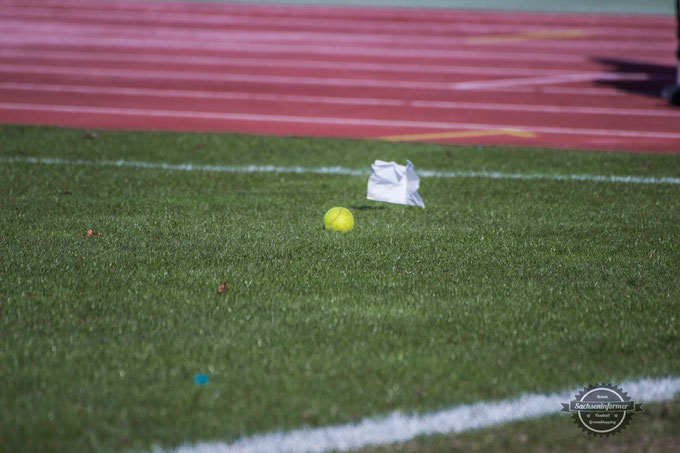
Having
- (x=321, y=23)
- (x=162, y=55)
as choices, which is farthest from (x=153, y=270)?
(x=321, y=23)

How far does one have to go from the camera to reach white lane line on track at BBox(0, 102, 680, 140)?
32.5 ft

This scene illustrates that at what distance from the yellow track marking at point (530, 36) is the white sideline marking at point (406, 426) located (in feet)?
56.1

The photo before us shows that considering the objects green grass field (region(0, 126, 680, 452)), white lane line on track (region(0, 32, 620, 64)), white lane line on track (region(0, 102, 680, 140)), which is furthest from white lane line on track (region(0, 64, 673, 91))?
green grass field (region(0, 126, 680, 452))

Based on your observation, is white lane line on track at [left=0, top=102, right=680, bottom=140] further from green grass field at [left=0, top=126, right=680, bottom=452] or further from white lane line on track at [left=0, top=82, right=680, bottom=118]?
green grass field at [left=0, top=126, right=680, bottom=452]

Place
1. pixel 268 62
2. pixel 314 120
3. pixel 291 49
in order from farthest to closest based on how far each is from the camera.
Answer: pixel 291 49, pixel 268 62, pixel 314 120

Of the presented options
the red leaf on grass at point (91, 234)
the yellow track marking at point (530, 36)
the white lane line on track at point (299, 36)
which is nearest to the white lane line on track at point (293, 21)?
the yellow track marking at point (530, 36)

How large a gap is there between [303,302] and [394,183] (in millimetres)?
1817

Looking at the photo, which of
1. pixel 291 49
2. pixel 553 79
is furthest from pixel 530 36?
pixel 291 49

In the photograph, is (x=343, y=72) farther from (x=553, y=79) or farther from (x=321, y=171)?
(x=321, y=171)

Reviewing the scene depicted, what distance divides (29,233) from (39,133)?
173 inches

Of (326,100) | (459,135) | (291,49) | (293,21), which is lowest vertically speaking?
(459,135)

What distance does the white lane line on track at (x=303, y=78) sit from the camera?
13.9m

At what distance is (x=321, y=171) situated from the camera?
24.6ft

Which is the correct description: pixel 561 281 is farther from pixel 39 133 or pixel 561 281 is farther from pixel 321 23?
pixel 321 23
